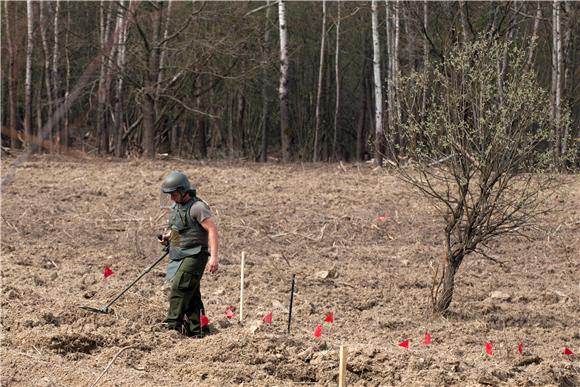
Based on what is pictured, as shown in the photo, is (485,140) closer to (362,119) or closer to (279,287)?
(279,287)

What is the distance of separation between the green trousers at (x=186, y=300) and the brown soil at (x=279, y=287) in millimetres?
202

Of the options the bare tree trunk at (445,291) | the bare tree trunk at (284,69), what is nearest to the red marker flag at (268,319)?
the bare tree trunk at (445,291)

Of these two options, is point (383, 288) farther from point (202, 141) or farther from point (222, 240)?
point (202, 141)

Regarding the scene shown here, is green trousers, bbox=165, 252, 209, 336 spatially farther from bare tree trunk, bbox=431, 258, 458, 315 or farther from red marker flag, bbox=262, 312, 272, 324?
bare tree trunk, bbox=431, 258, 458, 315

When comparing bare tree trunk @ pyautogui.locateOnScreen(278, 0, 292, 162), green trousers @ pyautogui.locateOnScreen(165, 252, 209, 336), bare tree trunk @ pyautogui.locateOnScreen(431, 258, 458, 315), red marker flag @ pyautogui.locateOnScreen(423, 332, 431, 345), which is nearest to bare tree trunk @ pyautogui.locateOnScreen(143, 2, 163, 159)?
bare tree trunk @ pyautogui.locateOnScreen(278, 0, 292, 162)

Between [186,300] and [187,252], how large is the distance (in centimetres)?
42

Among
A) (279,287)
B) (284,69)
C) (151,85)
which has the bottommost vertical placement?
(279,287)

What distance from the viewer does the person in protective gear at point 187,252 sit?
8359 mm

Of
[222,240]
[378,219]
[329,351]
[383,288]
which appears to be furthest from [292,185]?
[329,351]

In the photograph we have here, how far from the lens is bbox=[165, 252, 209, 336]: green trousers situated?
838 cm

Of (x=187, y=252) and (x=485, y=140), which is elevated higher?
(x=485, y=140)

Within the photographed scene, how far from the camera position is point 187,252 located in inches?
332

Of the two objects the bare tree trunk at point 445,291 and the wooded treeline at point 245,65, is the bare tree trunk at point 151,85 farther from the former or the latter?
the bare tree trunk at point 445,291

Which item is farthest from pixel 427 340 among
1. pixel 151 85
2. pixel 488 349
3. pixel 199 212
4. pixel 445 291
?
pixel 151 85
